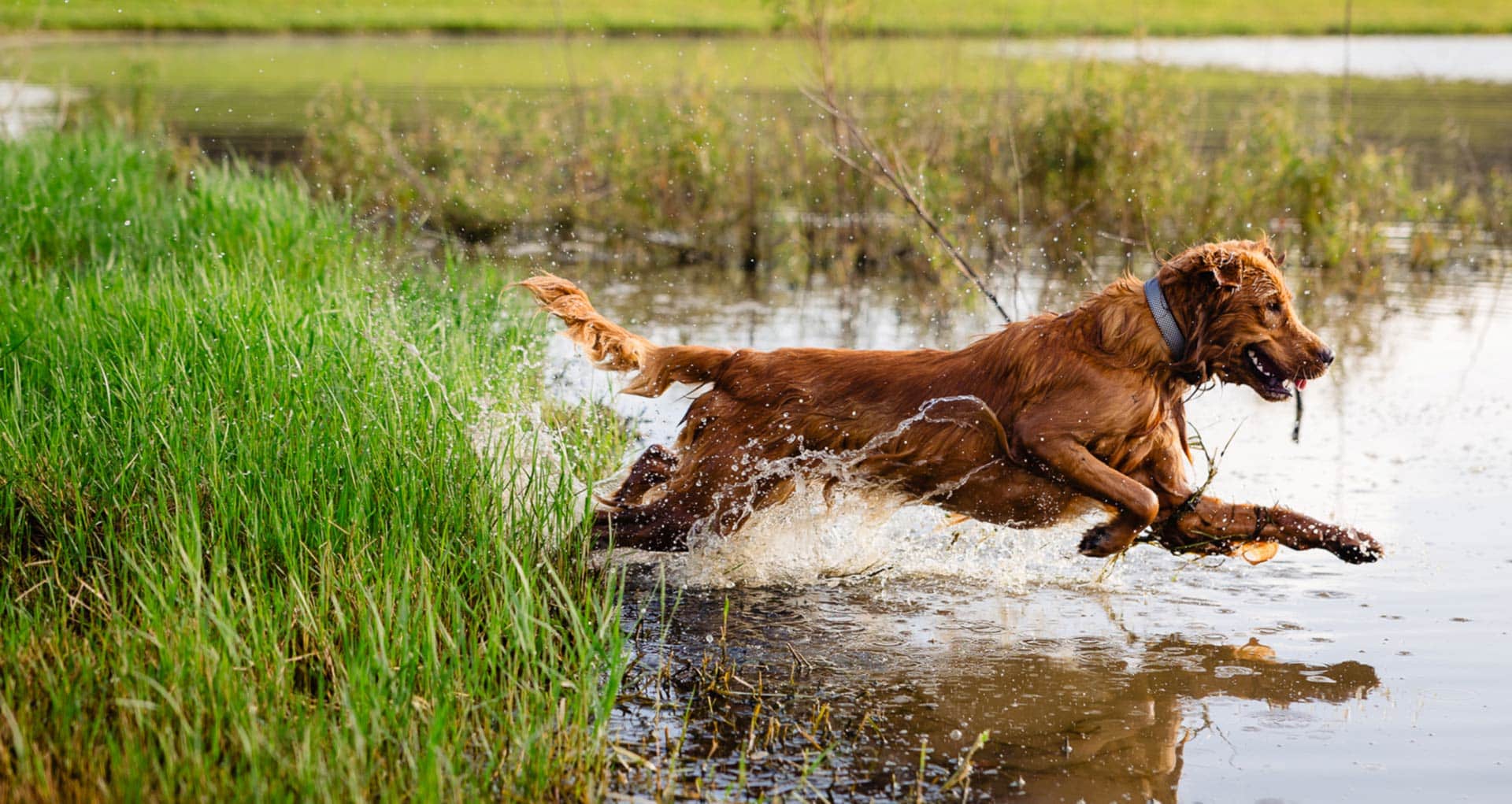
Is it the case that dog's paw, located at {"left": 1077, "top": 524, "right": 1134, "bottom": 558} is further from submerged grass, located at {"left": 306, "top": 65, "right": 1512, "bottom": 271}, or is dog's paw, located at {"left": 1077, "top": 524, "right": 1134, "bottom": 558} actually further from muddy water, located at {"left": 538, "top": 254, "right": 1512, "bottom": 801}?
submerged grass, located at {"left": 306, "top": 65, "right": 1512, "bottom": 271}

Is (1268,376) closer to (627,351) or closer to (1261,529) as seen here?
(1261,529)

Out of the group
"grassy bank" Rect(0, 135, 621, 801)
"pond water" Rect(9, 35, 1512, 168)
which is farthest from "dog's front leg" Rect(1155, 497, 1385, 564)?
"pond water" Rect(9, 35, 1512, 168)

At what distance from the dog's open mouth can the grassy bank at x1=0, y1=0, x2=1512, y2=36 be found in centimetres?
2339

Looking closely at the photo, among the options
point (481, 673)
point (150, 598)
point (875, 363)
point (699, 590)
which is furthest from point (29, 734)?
point (875, 363)

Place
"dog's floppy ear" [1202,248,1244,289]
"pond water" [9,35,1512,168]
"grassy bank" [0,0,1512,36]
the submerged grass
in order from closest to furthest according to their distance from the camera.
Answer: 1. "dog's floppy ear" [1202,248,1244,289]
2. the submerged grass
3. "pond water" [9,35,1512,168]
4. "grassy bank" [0,0,1512,36]

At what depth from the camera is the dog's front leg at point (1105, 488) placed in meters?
4.48

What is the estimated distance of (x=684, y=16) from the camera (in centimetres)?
3081

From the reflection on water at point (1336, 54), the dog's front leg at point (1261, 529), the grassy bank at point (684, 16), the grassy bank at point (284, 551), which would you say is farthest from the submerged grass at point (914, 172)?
the grassy bank at point (684, 16)

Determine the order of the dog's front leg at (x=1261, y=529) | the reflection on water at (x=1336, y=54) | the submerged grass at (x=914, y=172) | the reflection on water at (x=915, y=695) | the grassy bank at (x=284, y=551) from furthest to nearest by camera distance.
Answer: the reflection on water at (x=1336, y=54)
the submerged grass at (x=914, y=172)
the dog's front leg at (x=1261, y=529)
the reflection on water at (x=915, y=695)
the grassy bank at (x=284, y=551)

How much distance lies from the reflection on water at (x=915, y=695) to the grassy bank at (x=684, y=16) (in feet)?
77.2

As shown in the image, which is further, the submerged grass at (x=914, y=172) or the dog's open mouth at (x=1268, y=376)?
the submerged grass at (x=914, y=172)

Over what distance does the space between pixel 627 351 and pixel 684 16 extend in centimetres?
2691

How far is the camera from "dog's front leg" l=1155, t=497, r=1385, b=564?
4.70 metres

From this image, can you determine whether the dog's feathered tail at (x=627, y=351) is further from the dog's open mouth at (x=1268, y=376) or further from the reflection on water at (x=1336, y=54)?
the reflection on water at (x=1336, y=54)
